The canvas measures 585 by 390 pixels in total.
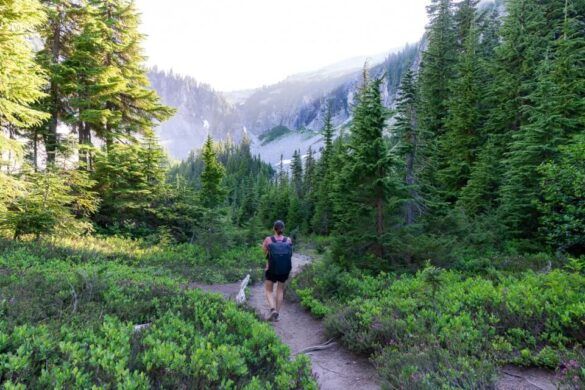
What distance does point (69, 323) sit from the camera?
4.43m

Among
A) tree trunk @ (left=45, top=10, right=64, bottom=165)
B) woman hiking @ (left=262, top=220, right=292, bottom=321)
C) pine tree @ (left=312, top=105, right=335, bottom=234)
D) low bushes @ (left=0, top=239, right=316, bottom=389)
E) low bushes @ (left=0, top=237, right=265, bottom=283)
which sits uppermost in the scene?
tree trunk @ (left=45, top=10, right=64, bottom=165)

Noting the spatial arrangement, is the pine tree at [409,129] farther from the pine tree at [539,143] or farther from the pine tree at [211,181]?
the pine tree at [211,181]

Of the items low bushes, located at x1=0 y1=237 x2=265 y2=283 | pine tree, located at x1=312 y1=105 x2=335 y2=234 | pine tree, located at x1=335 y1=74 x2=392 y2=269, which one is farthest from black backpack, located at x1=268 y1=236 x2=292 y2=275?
pine tree, located at x1=312 y1=105 x2=335 y2=234

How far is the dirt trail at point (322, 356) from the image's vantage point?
5.04 metres

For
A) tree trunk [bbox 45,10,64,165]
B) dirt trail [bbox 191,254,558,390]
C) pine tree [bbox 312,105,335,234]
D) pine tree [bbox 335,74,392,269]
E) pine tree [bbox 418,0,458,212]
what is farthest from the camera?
pine tree [bbox 312,105,335,234]

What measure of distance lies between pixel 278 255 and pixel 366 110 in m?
6.35

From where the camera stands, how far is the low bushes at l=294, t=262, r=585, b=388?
3.99 metres

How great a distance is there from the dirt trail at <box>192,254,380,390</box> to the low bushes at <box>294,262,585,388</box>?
28 centimetres

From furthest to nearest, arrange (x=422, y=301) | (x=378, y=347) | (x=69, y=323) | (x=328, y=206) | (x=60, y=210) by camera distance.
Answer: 1. (x=328, y=206)
2. (x=60, y=210)
3. (x=422, y=301)
4. (x=378, y=347)
5. (x=69, y=323)

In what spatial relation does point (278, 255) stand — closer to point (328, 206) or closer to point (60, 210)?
point (60, 210)

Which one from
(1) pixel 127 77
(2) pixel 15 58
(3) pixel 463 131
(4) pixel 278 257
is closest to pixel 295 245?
(3) pixel 463 131

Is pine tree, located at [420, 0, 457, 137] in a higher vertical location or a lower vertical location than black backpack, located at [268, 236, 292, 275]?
higher

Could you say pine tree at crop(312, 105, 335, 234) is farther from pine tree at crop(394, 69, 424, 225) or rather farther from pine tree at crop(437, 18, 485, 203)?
pine tree at crop(394, 69, 424, 225)

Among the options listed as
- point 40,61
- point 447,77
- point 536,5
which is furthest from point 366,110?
point 447,77
